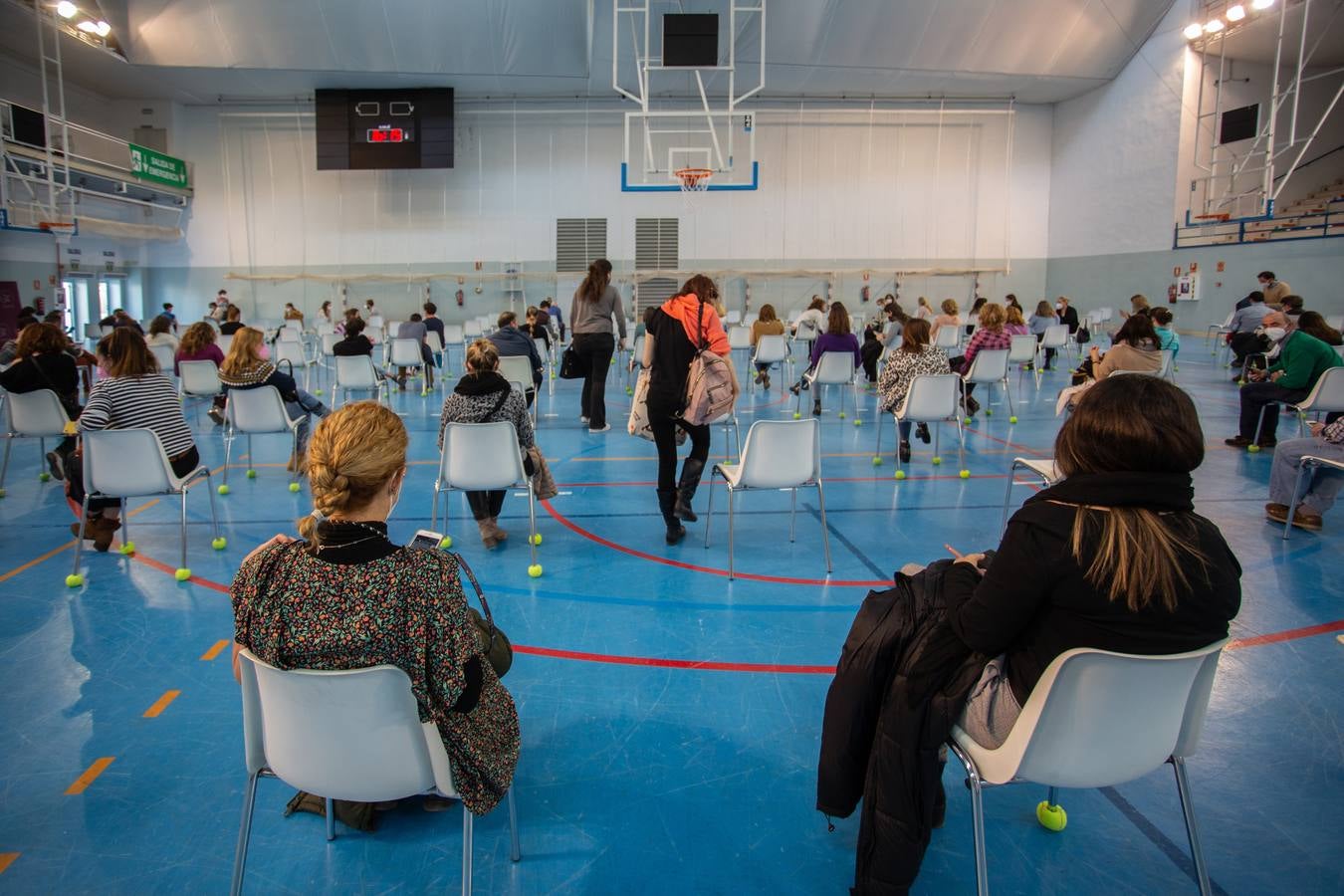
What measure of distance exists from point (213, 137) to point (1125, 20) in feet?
70.7

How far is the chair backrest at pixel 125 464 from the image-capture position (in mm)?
4027

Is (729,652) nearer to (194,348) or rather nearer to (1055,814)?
(1055,814)

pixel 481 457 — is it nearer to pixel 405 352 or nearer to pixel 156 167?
pixel 405 352

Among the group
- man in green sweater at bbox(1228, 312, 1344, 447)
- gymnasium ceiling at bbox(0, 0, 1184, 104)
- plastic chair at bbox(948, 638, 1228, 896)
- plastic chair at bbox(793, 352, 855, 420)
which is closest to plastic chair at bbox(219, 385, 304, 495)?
plastic chair at bbox(793, 352, 855, 420)

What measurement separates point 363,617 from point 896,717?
1.18 metres

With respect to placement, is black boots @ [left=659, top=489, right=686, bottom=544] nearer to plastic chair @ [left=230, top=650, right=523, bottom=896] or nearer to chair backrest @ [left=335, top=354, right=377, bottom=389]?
plastic chair @ [left=230, top=650, right=523, bottom=896]

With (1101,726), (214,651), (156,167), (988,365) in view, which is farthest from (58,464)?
(156,167)

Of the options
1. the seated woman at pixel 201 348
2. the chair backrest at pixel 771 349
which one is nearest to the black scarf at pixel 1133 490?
the seated woman at pixel 201 348

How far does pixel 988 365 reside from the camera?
7.78m

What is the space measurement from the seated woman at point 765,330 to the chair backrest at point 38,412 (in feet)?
23.4

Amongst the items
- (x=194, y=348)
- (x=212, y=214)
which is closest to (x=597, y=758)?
(x=194, y=348)

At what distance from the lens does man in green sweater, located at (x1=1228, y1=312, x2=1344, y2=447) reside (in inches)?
250

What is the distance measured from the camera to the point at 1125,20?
56.2 ft

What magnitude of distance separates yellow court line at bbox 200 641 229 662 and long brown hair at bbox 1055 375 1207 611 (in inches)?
129
